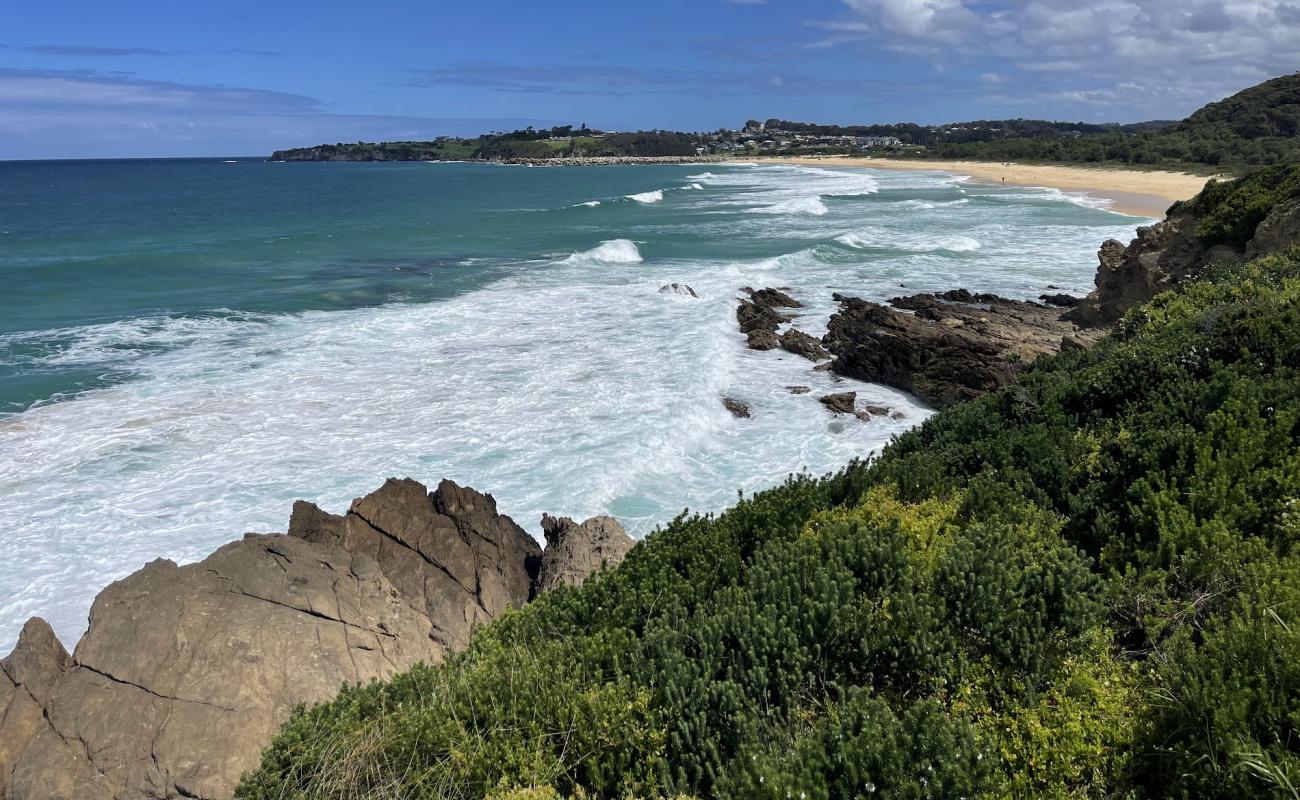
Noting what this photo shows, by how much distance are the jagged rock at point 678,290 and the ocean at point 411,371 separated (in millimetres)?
507

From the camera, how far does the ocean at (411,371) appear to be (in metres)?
13.2

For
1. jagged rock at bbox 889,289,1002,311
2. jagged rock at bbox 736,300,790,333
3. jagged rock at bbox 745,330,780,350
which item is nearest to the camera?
jagged rock at bbox 745,330,780,350

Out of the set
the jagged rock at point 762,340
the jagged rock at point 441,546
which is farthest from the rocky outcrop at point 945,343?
the jagged rock at point 441,546

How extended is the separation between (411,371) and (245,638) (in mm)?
13418

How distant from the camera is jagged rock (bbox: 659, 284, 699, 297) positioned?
1164 inches

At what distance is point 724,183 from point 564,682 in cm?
10029

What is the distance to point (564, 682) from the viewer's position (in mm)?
4820

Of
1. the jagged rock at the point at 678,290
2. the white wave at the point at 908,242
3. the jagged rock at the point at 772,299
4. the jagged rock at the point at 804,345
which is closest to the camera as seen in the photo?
the jagged rock at the point at 804,345

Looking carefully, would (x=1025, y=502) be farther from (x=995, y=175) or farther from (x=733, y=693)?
(x=995, y=175)

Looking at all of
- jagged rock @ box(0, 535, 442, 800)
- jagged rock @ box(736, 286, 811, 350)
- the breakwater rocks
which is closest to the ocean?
jagged rock @ box(736, 286, 811, 350)

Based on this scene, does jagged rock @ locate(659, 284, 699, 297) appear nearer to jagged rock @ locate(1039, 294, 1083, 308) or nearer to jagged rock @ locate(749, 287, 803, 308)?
jagged rock @ locate(749, 287, 803, 308)

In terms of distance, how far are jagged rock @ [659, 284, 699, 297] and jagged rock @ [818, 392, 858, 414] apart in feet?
40.5

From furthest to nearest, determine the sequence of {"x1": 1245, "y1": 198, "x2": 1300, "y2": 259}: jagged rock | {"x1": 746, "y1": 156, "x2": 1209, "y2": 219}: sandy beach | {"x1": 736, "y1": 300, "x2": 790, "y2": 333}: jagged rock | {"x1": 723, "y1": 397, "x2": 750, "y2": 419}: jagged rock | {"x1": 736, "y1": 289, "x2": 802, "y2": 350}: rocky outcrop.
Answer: {"x1": 746, "y1": 156, "x2": 1209, "y2": 219}: sandy beach → {"x1": 736, "y1": 300, "x2": 790, "y2": 333}: jagged rock → {"x1": 736, "y1": 289, "x2": 802, "y2": 350}: rocky outcrop → {"x1": 723, "y1": 397, "x2": 750, "y2": 419}: jagged rock → {"x1": 1245, "y1": 198, "x2": 1300, "y2": 259}: jagged rock

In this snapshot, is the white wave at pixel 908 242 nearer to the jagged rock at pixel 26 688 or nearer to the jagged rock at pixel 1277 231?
the jagged rock at pixel 1277 231
